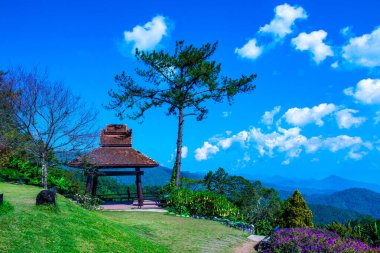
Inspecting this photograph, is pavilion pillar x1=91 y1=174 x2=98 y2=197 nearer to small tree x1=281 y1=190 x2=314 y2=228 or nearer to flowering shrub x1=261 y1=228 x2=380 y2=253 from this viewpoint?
small tree x1=281 y1=190 x2=314 y2=228

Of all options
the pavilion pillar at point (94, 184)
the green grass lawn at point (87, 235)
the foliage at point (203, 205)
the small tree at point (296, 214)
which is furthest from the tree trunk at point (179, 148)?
the green grass lawn at point (87, 235)

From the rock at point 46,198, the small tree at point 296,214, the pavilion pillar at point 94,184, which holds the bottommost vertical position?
the small tree at point 296,214

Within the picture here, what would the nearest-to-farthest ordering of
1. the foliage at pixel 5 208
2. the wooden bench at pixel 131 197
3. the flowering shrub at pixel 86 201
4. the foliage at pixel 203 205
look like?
the foliage at pixel 5 208
the flowering shrub at pixel 86 201
the foliage at pixel 203 205
the wooden bench at pixel 131 197

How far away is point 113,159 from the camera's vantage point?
23.2 m

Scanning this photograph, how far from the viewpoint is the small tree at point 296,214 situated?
17.7 m

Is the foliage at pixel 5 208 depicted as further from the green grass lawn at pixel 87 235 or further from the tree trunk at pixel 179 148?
the tree trunk at pixel 179 148

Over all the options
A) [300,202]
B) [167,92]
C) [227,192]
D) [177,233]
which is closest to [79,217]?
[177,233]

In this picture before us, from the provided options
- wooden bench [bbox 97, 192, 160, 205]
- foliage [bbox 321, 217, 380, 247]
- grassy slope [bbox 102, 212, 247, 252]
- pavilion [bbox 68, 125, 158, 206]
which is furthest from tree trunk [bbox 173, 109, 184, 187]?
foliage [bbox 321, 217, 380, 247]

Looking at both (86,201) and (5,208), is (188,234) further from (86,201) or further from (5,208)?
(86,201)

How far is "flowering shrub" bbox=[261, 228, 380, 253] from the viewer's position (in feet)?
38.9

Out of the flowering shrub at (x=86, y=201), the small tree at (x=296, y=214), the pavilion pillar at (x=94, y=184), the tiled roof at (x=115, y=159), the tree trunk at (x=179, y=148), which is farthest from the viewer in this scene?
the tree trunk at (x=179, y=148)

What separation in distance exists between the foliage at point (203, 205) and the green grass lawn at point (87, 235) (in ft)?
13.6

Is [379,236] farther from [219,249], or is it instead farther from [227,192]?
[227,192]

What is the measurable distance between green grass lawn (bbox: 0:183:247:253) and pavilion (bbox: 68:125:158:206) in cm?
712
